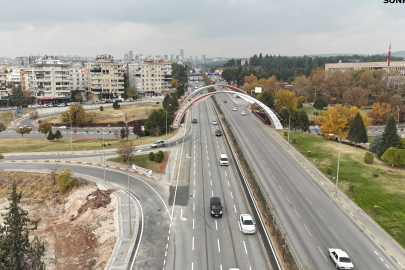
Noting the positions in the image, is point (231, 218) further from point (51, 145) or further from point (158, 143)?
point (51, 145)

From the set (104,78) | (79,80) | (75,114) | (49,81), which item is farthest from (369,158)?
(79,80)

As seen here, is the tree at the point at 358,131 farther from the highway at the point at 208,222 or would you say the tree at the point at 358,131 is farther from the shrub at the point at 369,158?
the highway at the point at 208,222

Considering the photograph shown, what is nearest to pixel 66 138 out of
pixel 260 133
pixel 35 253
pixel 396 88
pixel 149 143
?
pixel 149 143

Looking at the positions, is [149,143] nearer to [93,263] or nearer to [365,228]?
[93,263]

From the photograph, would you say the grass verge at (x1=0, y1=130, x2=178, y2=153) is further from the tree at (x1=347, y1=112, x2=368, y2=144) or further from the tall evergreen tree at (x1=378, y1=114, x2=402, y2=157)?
the tall evergreen tree at (x1=378, y1=114, x2=402, y2=157)

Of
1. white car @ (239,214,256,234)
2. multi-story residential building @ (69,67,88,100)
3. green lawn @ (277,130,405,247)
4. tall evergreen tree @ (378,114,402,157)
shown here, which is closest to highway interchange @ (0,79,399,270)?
white car @ (239,214,256,234)
